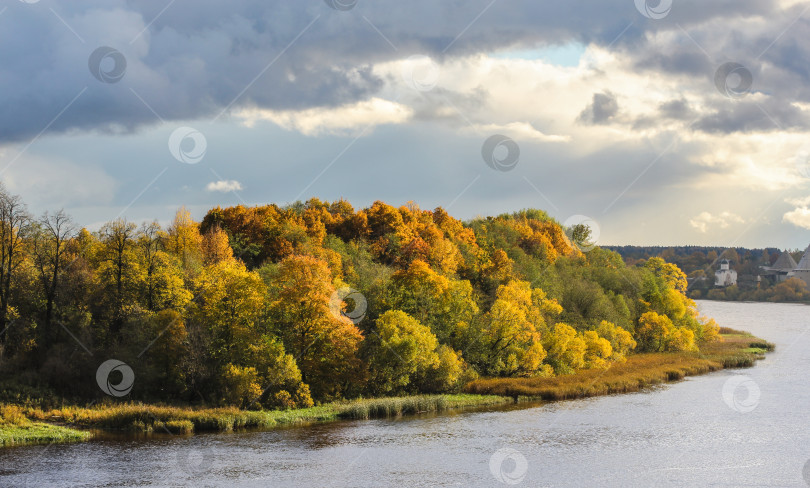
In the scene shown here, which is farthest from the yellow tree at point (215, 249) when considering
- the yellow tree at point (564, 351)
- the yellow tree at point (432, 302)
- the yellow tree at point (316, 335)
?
the yellow tree at point (564, 351)

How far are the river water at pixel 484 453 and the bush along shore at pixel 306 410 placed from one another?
190 cm

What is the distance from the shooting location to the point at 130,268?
55250 mm

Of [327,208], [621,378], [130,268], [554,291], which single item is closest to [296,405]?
[130,268]

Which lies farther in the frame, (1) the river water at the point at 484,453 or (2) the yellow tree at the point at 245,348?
(2) the yellow tree at the point at 245,348

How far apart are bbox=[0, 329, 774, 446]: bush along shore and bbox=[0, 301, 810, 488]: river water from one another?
1.90 m

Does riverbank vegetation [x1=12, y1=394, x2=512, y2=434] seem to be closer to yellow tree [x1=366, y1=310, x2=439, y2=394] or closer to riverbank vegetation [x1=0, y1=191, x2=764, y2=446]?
riverbank vegetation [x1=0, y1=191, x2=764, y2=446]

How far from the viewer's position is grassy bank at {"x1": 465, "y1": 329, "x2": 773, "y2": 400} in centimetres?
5756

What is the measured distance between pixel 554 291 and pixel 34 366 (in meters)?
53.8

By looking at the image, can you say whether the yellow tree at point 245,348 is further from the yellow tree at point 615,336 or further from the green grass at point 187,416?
the yellow tree at point 615,336

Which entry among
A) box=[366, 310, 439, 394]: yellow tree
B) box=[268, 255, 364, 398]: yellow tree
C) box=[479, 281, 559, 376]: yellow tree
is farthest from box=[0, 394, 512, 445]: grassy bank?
box=[479, 281, 559, 376]: yellow tree

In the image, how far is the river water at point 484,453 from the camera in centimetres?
3241

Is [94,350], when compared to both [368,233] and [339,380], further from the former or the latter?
[368,233]

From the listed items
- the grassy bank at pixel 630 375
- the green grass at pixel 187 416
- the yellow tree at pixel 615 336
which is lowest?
the green grass at pixel 187 416

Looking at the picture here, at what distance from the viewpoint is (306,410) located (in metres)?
47.8
